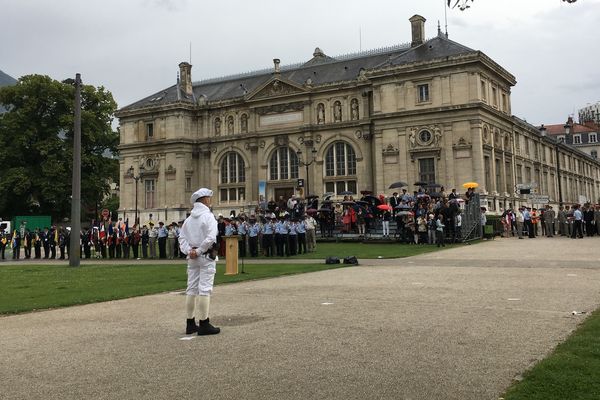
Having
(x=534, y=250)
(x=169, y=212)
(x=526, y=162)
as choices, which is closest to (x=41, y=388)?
(x=534, y=250)

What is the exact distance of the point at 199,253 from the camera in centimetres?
793

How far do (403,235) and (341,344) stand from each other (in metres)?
24.3

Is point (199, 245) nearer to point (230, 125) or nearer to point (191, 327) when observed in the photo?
point (191, 327)

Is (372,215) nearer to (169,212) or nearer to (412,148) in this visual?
(412,148)

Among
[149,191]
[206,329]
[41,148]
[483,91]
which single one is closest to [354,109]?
[483,91]

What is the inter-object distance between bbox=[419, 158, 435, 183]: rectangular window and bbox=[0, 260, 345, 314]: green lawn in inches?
1207

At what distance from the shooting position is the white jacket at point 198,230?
316 inches

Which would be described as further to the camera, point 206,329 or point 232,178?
point 232,178

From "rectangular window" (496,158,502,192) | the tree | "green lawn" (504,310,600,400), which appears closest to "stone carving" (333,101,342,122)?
"rectangular window" (496,158,502,192)

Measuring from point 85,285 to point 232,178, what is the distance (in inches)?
1815

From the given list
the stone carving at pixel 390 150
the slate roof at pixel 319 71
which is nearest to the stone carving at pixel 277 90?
the slate roof at pixel 319 71

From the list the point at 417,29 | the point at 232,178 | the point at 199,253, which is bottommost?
the point at 199,253

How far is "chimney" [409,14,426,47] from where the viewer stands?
2175 inches

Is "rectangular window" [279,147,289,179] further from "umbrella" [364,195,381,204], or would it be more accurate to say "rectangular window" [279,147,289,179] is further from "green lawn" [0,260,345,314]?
"green lawn" [0,260,345,314]
